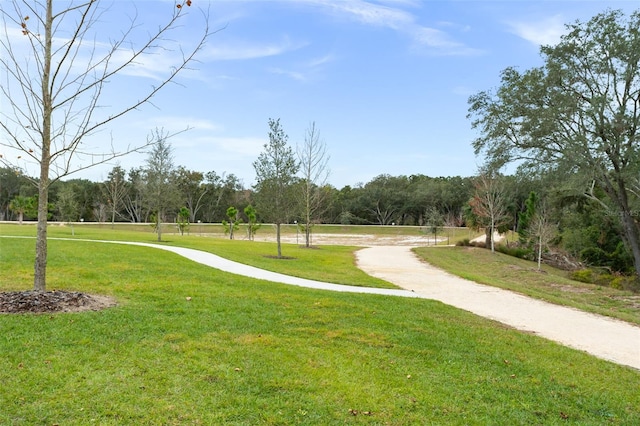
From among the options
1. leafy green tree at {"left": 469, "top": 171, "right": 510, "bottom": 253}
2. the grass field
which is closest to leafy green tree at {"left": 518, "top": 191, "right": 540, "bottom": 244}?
leafy green tree at {"left": 469, "top": 171, "right": 510, "bottom": 253}

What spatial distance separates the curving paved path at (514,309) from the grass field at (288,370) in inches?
30.2

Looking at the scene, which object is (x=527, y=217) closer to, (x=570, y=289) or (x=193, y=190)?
(x=570, y=289)

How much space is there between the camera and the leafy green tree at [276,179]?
1908cm

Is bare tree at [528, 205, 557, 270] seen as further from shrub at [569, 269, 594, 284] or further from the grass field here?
the grass field

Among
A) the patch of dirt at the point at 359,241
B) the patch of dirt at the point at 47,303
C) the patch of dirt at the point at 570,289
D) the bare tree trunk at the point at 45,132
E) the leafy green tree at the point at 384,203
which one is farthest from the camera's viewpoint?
the leafy green tree at the point at 384,203

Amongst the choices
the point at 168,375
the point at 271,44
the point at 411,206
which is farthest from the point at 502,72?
the point at 411,206

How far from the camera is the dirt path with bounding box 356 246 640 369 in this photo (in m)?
6.43

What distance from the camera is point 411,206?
6875 cm

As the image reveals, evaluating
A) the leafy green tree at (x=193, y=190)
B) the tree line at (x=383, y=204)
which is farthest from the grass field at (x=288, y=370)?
the leafy green tree at (x=193, y=190)

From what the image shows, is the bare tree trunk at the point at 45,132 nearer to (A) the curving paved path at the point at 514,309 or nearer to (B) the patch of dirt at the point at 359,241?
(A) the curving paved path at the point at 514,309

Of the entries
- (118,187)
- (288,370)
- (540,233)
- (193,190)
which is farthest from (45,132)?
(193,190)

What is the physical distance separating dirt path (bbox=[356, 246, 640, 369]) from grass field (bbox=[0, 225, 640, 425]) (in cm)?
70

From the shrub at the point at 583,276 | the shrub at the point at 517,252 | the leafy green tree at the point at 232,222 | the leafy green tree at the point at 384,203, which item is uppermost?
the leafy green tree at the point at 384,203

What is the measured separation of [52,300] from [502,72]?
18.9m
